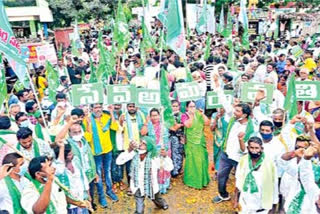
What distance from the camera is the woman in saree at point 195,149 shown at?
5.83 metres

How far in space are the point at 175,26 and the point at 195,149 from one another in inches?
79.8

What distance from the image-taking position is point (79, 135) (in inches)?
183

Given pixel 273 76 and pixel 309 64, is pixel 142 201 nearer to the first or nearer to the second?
pixel 273 76

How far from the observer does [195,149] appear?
6023 mm

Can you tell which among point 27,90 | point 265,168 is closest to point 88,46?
point 27,90

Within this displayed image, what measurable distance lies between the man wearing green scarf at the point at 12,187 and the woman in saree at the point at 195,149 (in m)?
2.99

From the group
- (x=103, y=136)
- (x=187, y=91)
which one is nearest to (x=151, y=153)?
(x=103, y=136)

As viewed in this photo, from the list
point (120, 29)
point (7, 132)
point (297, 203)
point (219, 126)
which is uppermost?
point (120, 29)

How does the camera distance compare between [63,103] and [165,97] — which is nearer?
[165,97]

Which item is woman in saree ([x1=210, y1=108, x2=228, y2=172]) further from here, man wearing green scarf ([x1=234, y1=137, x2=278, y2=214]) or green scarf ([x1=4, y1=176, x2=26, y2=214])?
green scarf ([x1=4, y1=176, x2=26, y2=214])

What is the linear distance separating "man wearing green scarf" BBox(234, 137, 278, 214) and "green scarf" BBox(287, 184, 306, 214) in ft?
0.79

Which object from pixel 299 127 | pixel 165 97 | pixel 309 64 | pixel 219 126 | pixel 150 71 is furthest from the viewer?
pixel 309 64

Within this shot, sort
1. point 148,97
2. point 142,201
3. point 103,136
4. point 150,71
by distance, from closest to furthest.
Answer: point 142,201 < point 148,97 < point 103,136 < point 150,71

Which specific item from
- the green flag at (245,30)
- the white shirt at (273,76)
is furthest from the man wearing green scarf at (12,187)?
the green flag at (245,30)
